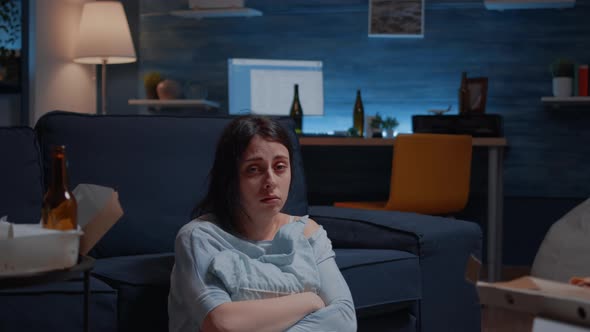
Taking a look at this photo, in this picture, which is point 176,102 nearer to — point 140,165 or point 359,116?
point 359,116

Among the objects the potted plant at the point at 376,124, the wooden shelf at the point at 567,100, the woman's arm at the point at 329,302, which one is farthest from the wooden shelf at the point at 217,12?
the woman's arm at the point at 329,302

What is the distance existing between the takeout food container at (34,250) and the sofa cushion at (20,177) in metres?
0.98

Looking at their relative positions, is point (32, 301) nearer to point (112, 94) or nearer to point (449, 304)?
point (449, 304)

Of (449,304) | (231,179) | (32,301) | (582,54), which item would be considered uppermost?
(582,54)

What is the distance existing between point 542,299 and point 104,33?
14.1 ft

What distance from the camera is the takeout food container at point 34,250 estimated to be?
123cm

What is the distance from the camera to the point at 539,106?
4.68m

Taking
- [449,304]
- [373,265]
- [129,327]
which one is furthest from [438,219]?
[129,327]

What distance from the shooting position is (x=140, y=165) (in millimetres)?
2428

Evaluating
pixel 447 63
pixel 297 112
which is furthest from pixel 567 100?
pixel 297 112

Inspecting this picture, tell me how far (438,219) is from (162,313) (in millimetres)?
1051

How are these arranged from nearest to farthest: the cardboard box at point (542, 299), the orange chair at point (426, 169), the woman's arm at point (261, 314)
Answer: the cardboard box at point (542, 299) → the woman's arm at point (261, 314) → the orange chair at point (426, 169)

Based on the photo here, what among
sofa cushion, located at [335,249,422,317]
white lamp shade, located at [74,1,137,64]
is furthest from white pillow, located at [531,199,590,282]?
white lamp shade, located at [74,1,137,64]

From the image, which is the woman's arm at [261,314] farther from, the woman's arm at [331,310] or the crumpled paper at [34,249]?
the crumpled paper at [34,249]
